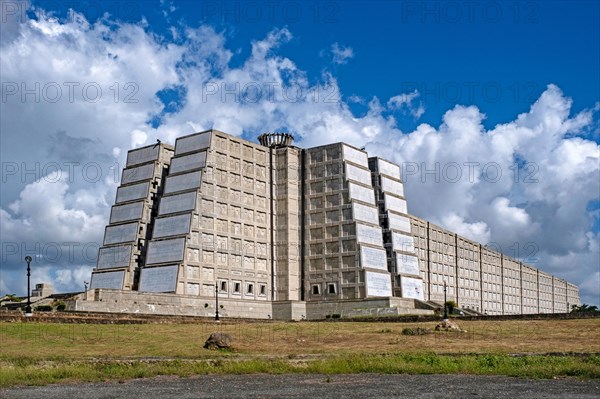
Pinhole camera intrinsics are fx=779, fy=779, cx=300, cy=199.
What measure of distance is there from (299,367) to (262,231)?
59488 millimetres

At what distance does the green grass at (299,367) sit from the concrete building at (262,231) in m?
45.2

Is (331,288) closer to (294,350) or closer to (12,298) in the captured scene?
(12,298)

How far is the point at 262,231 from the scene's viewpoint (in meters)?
89.4

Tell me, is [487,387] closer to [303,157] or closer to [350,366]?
[350,366]

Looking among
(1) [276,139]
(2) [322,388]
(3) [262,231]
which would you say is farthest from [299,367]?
(1) [276,139]

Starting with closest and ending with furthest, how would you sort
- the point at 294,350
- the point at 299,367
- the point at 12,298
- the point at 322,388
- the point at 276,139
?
the point at 322,388, the point at 299,367, the point at 294,350, the point at 12,298, the point at 276,139

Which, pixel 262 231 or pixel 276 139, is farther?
pixel 276 139

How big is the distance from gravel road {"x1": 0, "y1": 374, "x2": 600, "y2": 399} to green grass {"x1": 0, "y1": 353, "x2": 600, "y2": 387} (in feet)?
3.61

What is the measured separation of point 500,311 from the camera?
140 m

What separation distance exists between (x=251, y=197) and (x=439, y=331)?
42.5m

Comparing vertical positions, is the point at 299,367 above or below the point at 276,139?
below

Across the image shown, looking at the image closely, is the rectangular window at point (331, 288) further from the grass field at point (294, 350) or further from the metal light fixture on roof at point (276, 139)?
the grass field at point (294, 350)

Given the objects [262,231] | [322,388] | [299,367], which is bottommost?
[322,388]

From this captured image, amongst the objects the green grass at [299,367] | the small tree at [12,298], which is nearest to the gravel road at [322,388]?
the green grass at [299,367]
